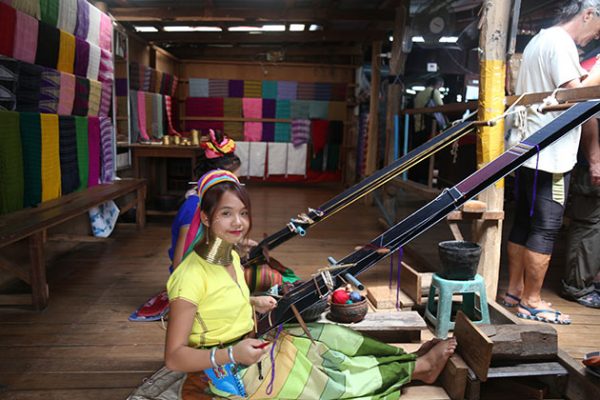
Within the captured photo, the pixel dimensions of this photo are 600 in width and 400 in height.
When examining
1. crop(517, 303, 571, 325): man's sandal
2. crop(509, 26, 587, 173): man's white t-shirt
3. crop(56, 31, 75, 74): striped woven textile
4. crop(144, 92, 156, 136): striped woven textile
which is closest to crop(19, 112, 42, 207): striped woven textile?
crop(56, 31, 75, 74): striped woven textile

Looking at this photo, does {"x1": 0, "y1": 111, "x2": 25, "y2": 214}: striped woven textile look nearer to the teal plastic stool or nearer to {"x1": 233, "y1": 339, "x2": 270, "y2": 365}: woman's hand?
{"x1": 233, "y1": 339, "x2": 270, "y2": 365}: woman's hand

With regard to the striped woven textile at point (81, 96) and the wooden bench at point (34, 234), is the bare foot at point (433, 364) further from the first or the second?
the striped woven textile at point (81, 96)

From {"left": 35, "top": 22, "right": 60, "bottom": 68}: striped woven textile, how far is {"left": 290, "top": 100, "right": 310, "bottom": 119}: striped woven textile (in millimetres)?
5883

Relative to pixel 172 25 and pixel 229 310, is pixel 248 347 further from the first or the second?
pixel 172 25

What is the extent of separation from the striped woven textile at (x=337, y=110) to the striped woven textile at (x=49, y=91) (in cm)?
627

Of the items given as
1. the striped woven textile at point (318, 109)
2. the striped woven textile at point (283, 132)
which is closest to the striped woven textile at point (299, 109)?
the striped woven textile at point (318, 109)

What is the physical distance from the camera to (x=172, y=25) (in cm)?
719

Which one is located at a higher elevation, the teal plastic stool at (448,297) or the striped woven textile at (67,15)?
the striped woven textile at (67,15)

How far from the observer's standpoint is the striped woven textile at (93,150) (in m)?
4.60

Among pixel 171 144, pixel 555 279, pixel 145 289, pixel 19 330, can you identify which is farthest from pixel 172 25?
pixel 555 279

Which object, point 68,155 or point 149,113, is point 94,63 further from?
point 149,113

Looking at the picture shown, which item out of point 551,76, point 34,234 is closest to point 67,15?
point 34,234

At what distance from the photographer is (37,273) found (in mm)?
3041

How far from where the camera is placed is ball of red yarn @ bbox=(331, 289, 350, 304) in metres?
2.43
